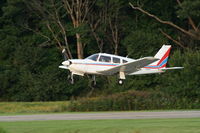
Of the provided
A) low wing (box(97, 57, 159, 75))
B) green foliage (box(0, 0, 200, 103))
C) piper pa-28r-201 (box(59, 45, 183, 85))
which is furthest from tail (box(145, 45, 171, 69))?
green foliage (box(0, 0, 200, 103))

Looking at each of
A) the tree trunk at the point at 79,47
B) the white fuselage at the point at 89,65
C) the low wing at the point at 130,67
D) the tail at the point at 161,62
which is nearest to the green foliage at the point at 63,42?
the tree trunk at the point at 79,47

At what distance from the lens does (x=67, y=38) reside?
210ft

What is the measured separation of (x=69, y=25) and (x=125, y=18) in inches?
250

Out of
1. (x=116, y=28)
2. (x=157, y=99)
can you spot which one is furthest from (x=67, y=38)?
(x=157, y=99)

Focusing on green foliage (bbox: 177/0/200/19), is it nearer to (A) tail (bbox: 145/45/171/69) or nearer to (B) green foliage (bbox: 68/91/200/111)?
(A) tail (bbox: 145/45/171/69)

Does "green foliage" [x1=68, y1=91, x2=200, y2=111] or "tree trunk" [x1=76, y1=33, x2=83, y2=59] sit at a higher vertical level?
"tree trunk" [x1=76, y1=33, x2=83, y2=59]

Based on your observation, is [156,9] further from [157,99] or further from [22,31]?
[157,99]

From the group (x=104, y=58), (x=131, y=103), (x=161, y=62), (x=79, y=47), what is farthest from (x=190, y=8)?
(x=131, y=103)

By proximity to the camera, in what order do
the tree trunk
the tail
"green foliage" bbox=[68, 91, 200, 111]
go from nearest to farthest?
"green foliage" bbox=[68, 91, 200, 111] → the tail → the tree trunk

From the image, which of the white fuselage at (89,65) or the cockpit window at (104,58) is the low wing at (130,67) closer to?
the white fuselage at (89,65)

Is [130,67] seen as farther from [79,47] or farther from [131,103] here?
[79,47]

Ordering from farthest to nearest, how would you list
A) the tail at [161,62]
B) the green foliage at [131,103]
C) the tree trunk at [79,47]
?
the tree trunk at [79,47], the tail at [161,62], the green foliage at [131,103]

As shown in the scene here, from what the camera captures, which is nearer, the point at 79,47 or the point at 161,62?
the point at 161,62

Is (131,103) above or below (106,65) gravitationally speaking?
below
